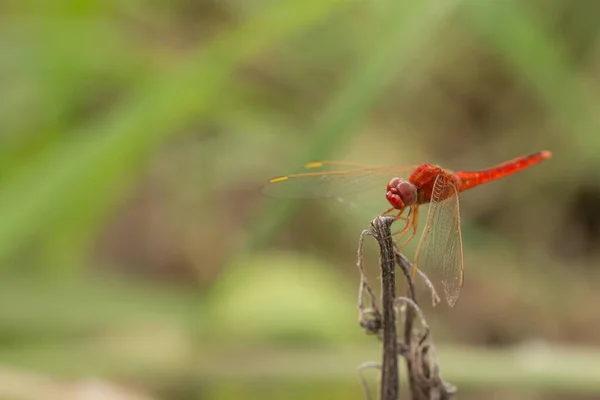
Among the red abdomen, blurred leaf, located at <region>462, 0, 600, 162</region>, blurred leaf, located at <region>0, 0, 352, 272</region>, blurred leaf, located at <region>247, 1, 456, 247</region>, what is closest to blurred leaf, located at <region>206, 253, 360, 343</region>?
blurred leaf, located at <region>247, 1, 456, 247</region>

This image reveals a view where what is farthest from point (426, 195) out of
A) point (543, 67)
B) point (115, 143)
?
point (543, 67)

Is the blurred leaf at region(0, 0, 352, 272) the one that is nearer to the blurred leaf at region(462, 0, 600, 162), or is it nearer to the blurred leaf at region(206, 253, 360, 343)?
the blurred leaf at region(206, 253, 360, 343)

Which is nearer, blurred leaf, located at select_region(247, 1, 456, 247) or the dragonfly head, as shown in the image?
the dragonfly head

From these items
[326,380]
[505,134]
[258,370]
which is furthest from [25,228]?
[505,134]

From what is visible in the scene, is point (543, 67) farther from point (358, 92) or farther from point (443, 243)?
point (443, 243)

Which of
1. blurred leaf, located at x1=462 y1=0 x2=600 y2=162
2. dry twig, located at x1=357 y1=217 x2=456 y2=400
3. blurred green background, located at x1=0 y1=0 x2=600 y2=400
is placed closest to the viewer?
dry twig, located at x1=357 y1=217 x2=456 y2=400

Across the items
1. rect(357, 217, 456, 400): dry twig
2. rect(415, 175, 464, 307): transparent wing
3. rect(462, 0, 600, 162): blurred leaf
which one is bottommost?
rect(357, 217, 456, 400): dry twig

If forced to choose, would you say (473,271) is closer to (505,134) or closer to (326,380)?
(505,134)
